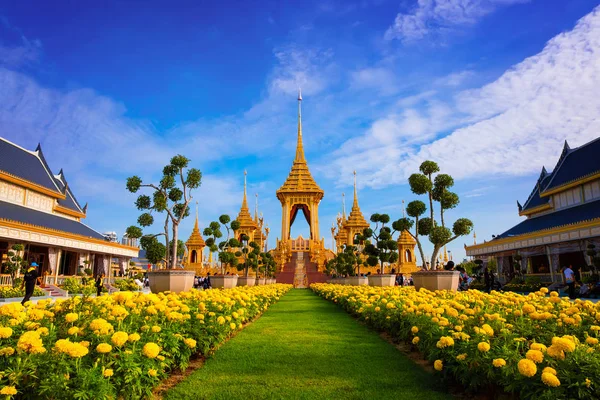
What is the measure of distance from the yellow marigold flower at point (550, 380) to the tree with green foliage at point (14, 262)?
23.9m

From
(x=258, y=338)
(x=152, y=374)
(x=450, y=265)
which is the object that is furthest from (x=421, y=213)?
(x=152, y=374)

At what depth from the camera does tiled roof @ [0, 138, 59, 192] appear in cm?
2507

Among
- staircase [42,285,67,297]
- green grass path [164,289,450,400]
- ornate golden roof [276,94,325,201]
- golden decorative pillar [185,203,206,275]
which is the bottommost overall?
green grass path [164,289,450,400]

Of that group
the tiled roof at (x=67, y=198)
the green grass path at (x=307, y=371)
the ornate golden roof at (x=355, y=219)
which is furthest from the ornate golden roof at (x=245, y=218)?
the green grass path at (x=307, y=371)

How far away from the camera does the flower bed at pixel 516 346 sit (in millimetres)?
3158

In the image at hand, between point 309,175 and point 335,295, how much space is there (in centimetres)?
3432

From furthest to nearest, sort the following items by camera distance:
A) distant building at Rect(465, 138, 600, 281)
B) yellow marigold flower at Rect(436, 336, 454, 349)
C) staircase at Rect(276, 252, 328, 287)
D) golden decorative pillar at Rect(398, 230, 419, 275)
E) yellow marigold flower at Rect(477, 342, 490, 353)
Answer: golden decorative pillar at Rect(398, 230, 419, 275) < staircase at Rect(276, 252, 328, 287) < distant building at Rect(465, 138, 600, 281) < yellow marigold flower at Rect(436, 336, 454, 349) < yellow marigold flower at Rect(477, 342, 490, 353)

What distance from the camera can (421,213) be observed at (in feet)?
51.2

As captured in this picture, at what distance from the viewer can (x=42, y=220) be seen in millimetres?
25328

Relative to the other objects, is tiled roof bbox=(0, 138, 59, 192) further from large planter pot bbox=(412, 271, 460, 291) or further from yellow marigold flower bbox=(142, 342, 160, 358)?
yellow marigold flower bbox=(142, 342, 160, 358)

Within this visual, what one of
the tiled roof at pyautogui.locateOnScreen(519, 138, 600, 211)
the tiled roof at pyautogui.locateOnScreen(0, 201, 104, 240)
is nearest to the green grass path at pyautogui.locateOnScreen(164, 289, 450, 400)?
the tiled roof at pyautogui.locateOnScreen(0, 201, 104, 240)

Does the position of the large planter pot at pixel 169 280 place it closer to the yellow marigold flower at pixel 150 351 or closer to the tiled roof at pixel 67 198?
the yellow marigold flower at pixel 150 351

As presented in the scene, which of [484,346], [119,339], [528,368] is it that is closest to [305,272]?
[484,346]

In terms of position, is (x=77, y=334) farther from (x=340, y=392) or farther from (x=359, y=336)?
(x=359, y=336)
